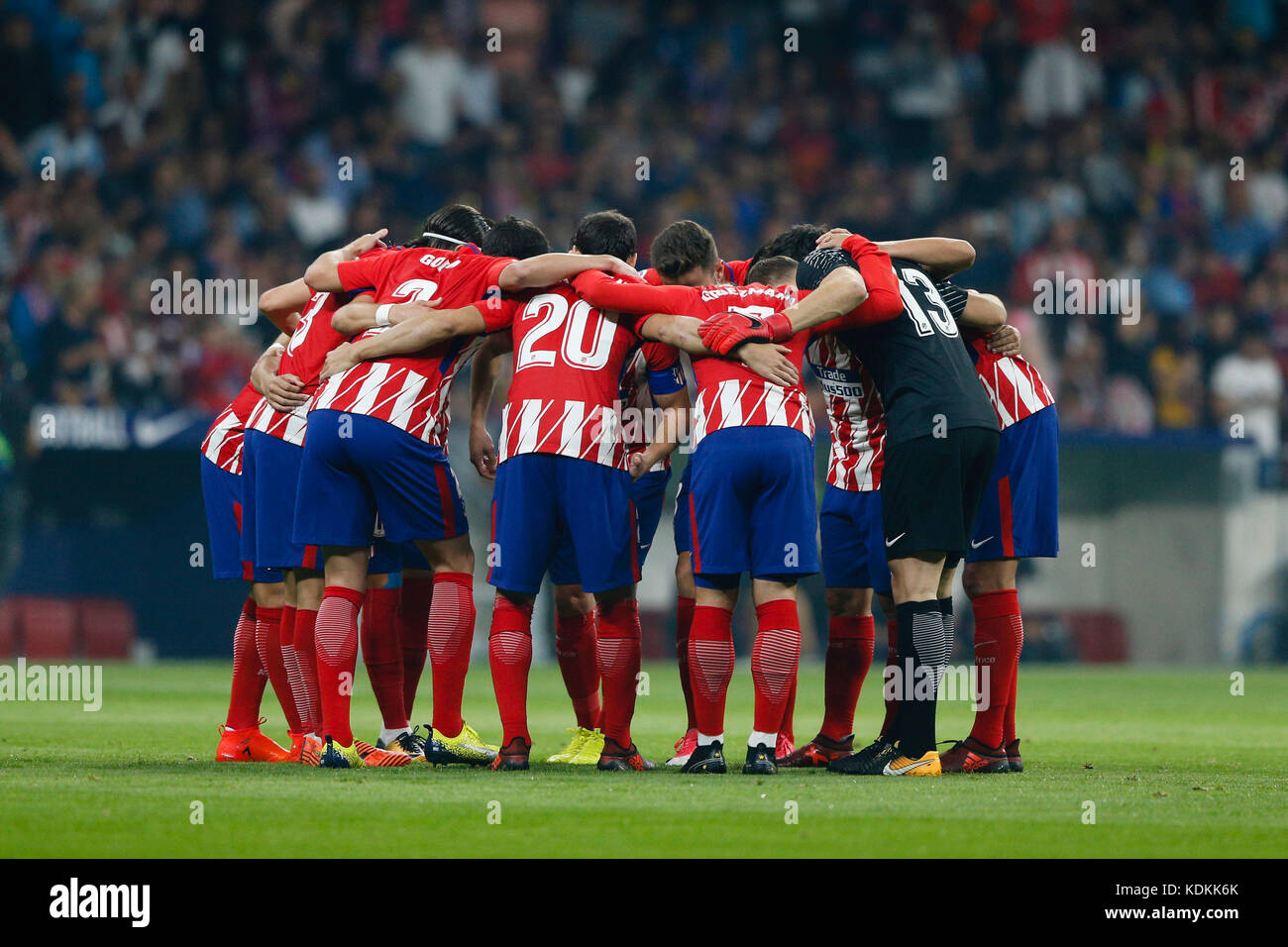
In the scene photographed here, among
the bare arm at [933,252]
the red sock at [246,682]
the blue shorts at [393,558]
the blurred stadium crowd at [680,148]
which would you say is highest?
the blurred stadium crowd at [680,148]

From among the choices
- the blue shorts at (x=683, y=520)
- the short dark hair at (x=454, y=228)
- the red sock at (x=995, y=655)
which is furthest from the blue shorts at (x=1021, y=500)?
the short dark hair at (x=454, y=228)

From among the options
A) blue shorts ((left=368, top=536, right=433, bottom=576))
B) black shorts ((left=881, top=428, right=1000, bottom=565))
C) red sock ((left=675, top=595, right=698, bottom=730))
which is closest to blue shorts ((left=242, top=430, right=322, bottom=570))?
blue shorts ((left=368, top=536, right=433, bottom=576))

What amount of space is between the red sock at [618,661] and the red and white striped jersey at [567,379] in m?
0.64

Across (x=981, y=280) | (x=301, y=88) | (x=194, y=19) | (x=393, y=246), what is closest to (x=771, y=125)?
(x=981, y=280)

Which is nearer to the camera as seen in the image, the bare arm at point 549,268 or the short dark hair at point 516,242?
the bare arm at point 549,268

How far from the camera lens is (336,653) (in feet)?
22.7

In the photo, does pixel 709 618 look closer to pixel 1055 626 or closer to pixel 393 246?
pixel 393 246

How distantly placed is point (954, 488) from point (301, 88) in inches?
591

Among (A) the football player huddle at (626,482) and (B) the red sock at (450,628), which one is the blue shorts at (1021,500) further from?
(B) the red sock at (450,628)

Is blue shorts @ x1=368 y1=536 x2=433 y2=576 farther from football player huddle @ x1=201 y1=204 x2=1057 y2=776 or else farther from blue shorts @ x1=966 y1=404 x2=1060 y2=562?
blue shorts @ x1=966 y1=404 x2=1060 y2=562

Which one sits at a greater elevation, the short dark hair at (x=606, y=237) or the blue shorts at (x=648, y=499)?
the short dark hair at (x=606, y=237)

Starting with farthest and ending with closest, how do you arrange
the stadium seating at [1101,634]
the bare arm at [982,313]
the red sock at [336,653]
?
the stadium seating at [1101,634] → the bare arm at [982,313] → the red sock at [336,653]

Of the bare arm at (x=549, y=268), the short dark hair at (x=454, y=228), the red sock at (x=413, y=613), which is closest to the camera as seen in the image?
the bare arm at (x=549, y=268)

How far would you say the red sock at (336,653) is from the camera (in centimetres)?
693
